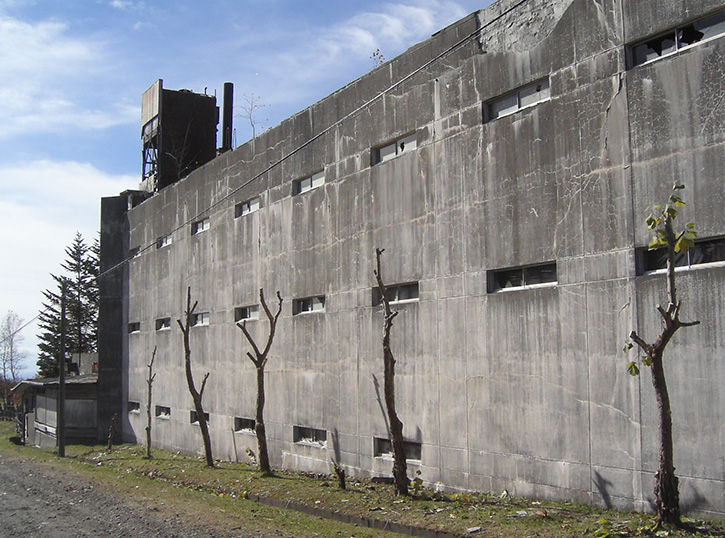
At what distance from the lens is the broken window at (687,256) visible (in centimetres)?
949

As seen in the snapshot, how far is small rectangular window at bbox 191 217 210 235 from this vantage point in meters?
24.5

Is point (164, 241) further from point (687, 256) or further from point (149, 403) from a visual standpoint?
point (687, 256)

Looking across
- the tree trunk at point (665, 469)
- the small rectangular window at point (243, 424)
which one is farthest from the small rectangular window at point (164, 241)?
the tree trunk at point (665, 469)

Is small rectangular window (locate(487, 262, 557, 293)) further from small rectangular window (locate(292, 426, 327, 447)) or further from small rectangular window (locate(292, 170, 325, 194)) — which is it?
small rectangular window (locate(292, 426, 327, 447))

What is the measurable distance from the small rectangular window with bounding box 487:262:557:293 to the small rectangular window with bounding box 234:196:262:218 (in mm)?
9832

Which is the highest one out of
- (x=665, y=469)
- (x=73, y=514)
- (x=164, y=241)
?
(x=164, y=241)

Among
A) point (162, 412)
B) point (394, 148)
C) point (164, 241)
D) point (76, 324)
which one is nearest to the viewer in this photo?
point (394, 148)

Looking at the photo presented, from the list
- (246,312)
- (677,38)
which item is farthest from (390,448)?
(677,38)

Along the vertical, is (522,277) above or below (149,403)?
above

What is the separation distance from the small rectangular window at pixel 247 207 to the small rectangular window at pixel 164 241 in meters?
6.26

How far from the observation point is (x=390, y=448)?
49.9 feet

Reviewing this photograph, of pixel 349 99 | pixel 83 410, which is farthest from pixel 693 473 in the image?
pixel 83 410

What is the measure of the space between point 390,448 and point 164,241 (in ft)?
53.7

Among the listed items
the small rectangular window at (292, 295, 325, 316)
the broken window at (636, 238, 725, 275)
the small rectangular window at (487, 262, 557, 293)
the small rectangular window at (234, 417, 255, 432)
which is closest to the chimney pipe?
the small rectangular window at (234, 417, 255, 432)
